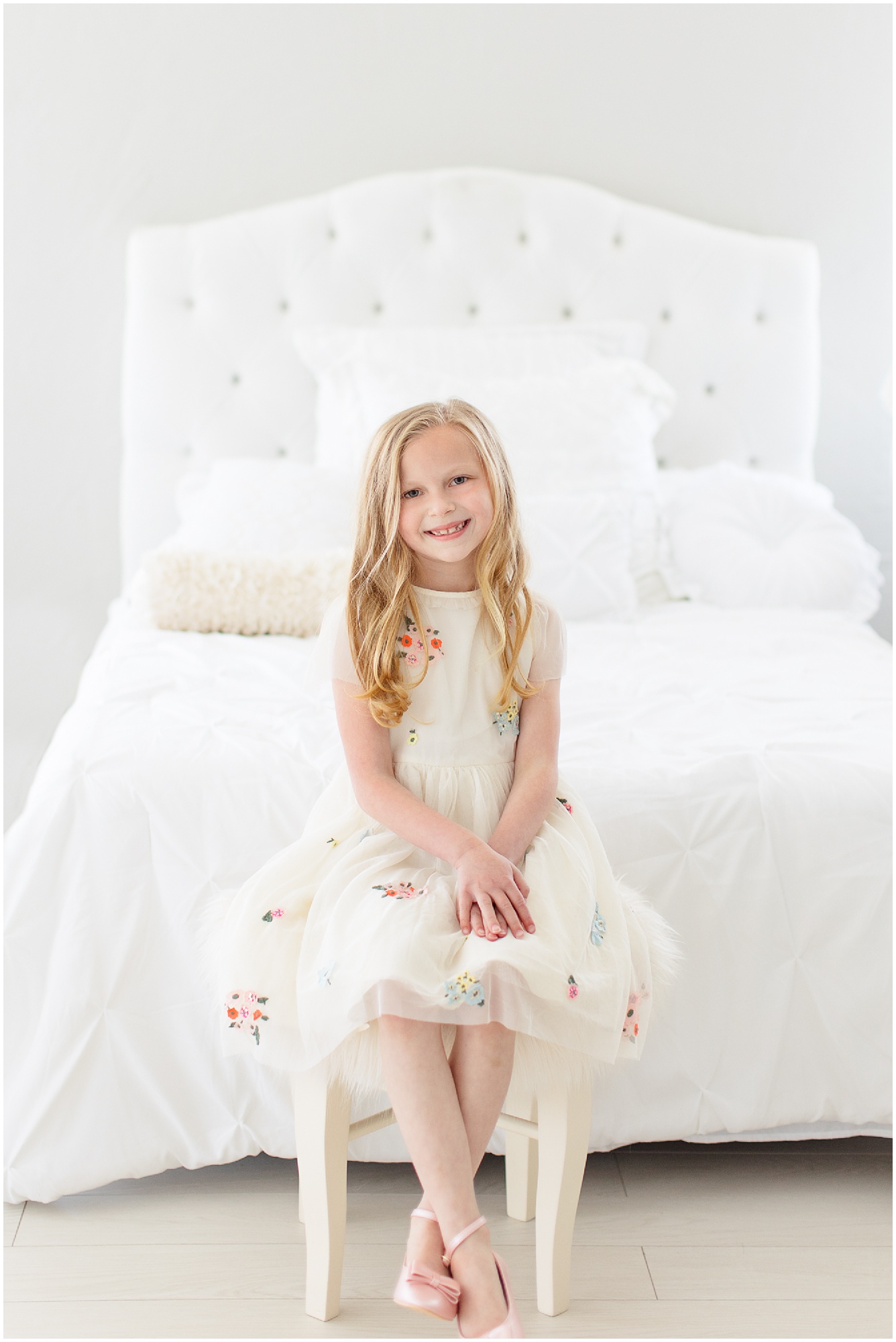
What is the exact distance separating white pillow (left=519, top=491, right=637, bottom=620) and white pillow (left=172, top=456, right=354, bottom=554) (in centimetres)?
37

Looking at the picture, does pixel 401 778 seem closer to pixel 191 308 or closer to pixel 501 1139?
pixel 501 1139

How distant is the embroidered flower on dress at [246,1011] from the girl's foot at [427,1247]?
0.21 meters

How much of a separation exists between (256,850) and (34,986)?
0.29 metres

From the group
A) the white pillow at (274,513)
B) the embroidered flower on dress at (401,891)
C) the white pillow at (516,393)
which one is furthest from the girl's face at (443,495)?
the white pillow at (516,393)

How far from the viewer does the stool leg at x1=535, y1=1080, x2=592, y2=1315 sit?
1073mm

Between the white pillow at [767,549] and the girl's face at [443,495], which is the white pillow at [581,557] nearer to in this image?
the white pillow at [767,549]

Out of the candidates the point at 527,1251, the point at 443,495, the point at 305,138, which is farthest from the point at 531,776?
the point at 305,138

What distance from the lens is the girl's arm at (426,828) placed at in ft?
3.36

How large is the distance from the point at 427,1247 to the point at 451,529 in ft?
2.17

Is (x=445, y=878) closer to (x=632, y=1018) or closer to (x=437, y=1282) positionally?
(x=632, y=1018)

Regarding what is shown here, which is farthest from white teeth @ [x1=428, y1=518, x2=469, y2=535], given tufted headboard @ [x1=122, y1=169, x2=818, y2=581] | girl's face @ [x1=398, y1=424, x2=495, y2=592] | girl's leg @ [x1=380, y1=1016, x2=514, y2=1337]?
tufted headboard @ [x1=122, y1=169, x2=818, y2=581]

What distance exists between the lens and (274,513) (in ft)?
7.27

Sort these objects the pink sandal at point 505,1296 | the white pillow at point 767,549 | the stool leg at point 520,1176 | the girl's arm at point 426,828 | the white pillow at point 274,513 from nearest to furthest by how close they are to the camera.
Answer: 1. the pink sandal at point 505,1296
2. the girl's arm at point 426,828
3. the stool leg at point 520,1176
4. the white pillow at point 274,513
5. the white pillow at point 767,549

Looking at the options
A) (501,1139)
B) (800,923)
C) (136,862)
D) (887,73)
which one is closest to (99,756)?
(136,862)
